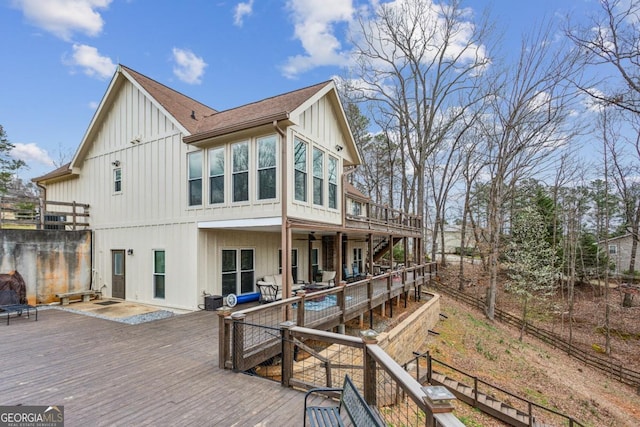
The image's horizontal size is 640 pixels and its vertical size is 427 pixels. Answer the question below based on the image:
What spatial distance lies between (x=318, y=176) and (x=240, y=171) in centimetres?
264

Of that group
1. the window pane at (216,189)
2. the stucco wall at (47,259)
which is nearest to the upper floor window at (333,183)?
the window pane at (216,189)

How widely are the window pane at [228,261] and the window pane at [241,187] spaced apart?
2246 millimetres

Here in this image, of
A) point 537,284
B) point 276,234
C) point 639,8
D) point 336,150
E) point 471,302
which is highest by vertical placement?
point 639,8

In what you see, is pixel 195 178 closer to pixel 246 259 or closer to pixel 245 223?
pixel 245 223

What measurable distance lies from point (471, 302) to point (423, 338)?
10692 mm

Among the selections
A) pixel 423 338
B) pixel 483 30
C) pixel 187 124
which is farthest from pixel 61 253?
pixel 483 30

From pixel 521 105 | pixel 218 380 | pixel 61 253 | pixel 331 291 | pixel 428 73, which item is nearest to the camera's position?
pixel 218 380

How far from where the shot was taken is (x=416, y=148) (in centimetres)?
2394

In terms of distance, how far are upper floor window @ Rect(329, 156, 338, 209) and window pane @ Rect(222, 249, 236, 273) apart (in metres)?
3.88

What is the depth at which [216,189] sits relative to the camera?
378 inches

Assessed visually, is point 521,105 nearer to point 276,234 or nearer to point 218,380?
point 276,234

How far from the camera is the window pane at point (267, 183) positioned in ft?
28.1

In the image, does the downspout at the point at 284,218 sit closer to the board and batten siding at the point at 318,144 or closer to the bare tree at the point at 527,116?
the board and batten siding at the point at 318,144

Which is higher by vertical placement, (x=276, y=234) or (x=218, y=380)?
(x=276, y=234)
